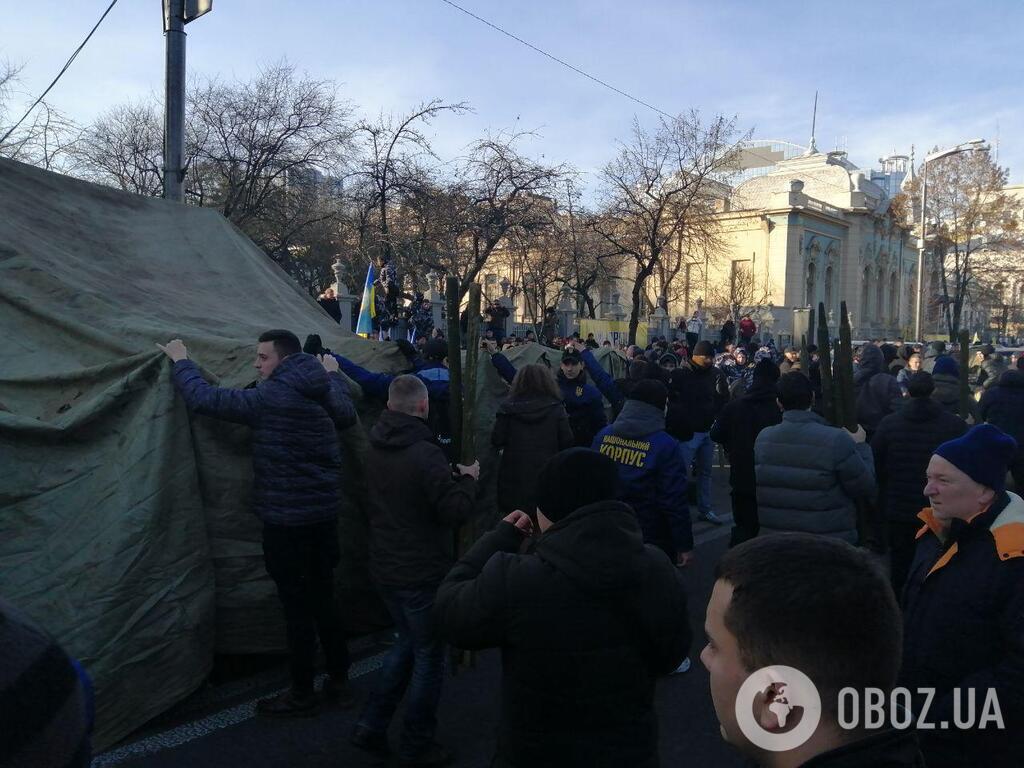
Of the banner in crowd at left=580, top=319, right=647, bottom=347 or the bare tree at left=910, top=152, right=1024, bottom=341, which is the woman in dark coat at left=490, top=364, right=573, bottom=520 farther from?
the bare tree at left=910, top=152, right=1024, bottom=341

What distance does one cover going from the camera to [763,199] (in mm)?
56469

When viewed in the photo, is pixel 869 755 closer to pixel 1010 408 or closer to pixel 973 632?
pixel 973 632

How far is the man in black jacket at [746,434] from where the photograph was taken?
5.79 metres

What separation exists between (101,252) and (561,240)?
2589 centimetres

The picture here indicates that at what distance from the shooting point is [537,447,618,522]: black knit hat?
2.34 m

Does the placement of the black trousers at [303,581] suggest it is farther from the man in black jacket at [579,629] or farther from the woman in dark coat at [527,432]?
the man in black jacket at [579,629]

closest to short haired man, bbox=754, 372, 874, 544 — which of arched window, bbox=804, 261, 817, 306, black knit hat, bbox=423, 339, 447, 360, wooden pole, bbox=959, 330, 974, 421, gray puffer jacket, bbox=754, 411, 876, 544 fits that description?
gray puffer jacket, bbox=754, 411, 876, 544


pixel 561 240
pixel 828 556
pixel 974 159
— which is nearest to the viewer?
pixel 828 556

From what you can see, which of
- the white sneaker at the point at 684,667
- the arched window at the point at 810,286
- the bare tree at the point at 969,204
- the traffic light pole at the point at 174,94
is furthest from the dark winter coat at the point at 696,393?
the arched window at the point at 810,286

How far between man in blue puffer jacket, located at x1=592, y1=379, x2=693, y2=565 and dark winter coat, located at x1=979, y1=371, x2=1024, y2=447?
412cm

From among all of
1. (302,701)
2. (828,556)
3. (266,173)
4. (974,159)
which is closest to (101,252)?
(302,701)

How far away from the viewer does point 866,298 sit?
60.6 meters

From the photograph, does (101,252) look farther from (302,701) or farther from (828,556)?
(828,556)

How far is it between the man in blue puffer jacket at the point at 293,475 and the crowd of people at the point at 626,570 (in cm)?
1
